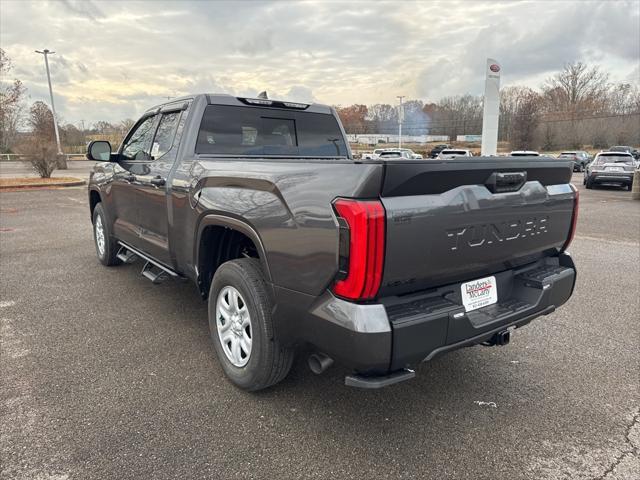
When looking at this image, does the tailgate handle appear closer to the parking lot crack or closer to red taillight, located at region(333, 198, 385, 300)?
red taillight, located at region(333, 198, 385, 300)

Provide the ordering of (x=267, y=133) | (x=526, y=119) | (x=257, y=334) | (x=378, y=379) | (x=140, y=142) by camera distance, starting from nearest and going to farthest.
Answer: (x=378, y=379) → (x=257, y=334) → (x=267, y=133) → (x=140, y=142) → (x=526, y=119)

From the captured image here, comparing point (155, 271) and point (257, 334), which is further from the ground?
point (257, 334)

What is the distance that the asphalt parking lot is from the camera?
7.80ft

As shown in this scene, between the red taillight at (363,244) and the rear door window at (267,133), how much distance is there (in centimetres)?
210

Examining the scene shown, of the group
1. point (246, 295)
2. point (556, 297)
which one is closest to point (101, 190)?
point (246, 295)

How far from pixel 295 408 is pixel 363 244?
1.36m

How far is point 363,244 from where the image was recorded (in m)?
2.04

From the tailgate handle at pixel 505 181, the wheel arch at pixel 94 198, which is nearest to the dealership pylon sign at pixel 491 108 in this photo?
the wheel arch at pixel 94 198

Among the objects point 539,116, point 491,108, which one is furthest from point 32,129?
point 539,116

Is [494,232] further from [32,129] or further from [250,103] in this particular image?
[32,129]

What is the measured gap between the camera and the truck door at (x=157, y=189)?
3.88 m

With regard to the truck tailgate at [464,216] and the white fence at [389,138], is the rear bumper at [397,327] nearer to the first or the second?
the truck tailgate at [464,216]

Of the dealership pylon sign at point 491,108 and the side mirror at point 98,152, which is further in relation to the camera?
the dealership pylon sign at point 491,108

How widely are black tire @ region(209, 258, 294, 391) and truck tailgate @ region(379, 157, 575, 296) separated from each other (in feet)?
2.63
